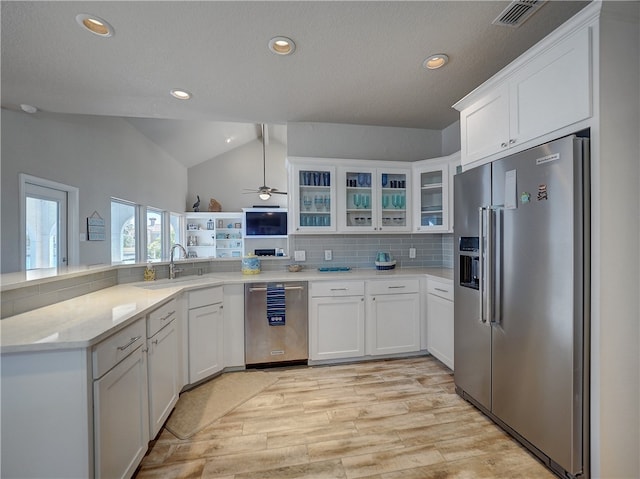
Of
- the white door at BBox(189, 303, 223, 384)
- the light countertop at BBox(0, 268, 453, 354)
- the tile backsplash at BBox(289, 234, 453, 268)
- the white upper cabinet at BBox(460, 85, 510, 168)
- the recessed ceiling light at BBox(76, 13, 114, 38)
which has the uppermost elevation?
the recessed ceiling light at BBox(76, 13, 114, 38)

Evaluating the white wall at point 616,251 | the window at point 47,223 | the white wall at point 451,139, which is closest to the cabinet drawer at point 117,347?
the white wall at point 616,251

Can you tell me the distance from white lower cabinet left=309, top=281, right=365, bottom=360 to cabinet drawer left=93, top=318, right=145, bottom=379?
1.55m

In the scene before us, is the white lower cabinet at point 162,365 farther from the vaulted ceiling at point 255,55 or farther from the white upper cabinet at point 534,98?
the white upper cabinet at point 534,98

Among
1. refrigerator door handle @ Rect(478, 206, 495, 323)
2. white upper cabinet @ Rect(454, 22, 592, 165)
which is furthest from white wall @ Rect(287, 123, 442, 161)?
refrigerator door handle @ Rect(478, 206, 495, 323)

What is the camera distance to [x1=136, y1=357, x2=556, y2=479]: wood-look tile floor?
1571mm

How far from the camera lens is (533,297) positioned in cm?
158

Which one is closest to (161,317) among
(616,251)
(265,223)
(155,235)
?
(616,251)

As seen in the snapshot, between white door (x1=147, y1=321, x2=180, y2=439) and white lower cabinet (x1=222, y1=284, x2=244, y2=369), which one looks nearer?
white door (x1=147, y1=321, x2=180, y2=439)

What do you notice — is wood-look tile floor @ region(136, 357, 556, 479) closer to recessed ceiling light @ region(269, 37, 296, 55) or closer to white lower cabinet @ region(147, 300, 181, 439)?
white lower cabinet @ region(147, 300, 181, 439)

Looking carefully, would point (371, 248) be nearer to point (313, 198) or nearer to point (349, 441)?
point (313, 198)

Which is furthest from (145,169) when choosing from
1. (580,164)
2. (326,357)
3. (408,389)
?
(580,164)

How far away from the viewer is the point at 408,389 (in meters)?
2.40

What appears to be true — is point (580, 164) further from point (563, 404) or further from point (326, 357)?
point (326, 357)

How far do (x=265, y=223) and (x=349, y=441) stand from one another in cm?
576
